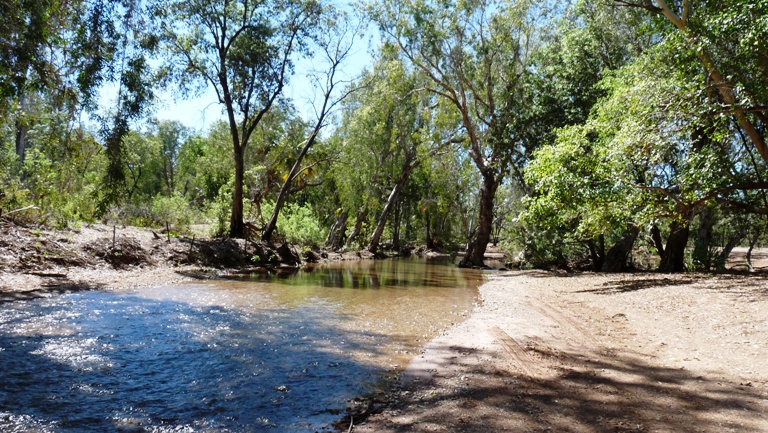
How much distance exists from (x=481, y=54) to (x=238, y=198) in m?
13.8

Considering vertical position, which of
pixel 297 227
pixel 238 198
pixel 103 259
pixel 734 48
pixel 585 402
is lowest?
pixel 585 402

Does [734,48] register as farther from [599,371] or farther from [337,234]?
[337,234]

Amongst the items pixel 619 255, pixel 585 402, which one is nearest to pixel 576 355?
pixel 585 402

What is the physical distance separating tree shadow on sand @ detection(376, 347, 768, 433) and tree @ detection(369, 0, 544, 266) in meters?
19.5

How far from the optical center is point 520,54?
25.3 meters

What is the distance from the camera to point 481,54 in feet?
79.3

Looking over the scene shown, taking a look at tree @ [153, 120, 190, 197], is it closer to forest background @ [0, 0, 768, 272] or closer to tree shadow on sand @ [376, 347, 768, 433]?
forest background @ [0, 0, 768, 272]

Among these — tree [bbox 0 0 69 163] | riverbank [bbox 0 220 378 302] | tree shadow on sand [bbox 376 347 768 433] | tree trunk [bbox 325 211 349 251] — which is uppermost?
tree [bbox 0 0 69 163]

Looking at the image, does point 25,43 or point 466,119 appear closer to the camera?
point 25,43

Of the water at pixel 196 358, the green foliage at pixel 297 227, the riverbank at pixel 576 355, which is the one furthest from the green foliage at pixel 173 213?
the water at pixel 196 358

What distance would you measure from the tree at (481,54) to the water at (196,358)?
15.0m

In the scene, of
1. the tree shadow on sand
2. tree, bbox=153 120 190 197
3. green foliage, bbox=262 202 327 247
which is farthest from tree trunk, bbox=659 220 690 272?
tree, bbox=153 120 190 197

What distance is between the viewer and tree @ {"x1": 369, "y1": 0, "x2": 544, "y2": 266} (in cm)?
2344

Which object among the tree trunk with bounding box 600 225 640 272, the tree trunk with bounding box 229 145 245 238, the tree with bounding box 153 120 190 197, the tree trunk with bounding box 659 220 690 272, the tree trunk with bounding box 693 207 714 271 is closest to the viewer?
the tree trunk with bounding box 659 220 690 272
